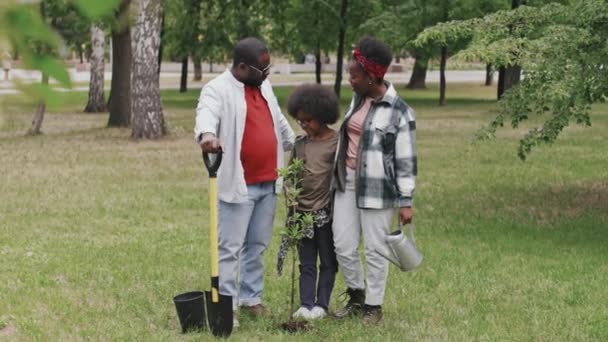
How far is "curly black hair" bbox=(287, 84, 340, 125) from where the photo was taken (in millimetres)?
5652

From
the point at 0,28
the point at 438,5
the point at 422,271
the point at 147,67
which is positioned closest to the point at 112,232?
the point at 422,271

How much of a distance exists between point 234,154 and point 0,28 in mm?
4461

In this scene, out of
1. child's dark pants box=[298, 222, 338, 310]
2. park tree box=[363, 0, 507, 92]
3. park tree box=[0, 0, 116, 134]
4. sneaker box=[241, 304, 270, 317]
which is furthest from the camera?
park tree box=[363, 0, 507, 92]

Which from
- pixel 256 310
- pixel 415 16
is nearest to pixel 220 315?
pixel 256 310

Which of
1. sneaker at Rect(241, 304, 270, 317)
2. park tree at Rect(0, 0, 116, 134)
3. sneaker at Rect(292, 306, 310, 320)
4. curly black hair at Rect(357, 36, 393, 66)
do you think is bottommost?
sneaker at Rect(241, 304, 270, 317)

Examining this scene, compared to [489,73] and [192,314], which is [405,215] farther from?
[489,73]

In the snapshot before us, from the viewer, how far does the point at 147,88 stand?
1873 centimetres

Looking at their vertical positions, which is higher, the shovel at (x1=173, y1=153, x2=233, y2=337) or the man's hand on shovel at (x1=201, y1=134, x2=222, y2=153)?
the man's hand on shovel at (x1=201, y1=134, x2=222, y2=153)

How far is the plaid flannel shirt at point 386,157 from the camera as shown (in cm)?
549

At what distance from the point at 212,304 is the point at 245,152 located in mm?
879

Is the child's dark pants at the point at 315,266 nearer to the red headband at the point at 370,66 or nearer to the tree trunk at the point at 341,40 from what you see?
the red headband at the point at 370,66

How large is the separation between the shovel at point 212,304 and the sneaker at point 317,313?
1.91ft

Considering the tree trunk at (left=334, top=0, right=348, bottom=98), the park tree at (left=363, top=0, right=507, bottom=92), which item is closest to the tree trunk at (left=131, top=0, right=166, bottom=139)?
the park tree at (left=363, top=0, right=507, bottom=92)

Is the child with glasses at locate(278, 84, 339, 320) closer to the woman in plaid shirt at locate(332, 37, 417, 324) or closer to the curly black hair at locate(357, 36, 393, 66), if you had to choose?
the woman in plaid shirt at locate(332, 37, 417, 324)
